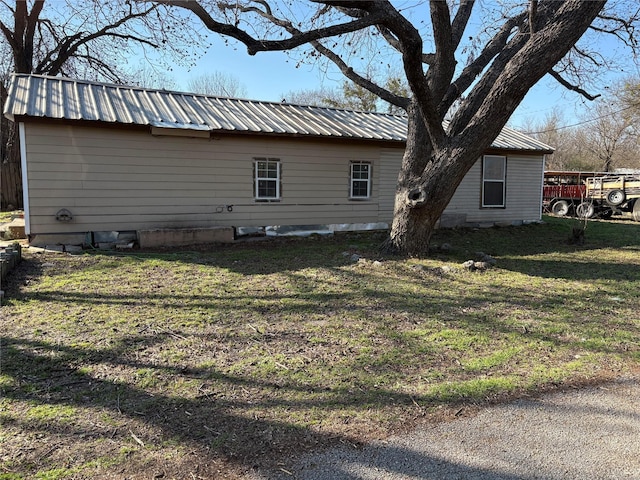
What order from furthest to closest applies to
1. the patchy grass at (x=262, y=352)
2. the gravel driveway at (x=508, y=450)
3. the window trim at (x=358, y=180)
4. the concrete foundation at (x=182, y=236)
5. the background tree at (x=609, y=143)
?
the background tree at (x=609, y=143) → the window trim at (x=358, y=180) → the concrete foundation at (x=182, y=236) → the patchy grass at (x=262, y=352) → the gravel driveway at (x=508, y=450)

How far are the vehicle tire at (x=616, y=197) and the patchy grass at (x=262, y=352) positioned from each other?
12333 mm

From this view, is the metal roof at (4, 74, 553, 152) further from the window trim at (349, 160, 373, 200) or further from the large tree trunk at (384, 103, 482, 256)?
the large tree trunk at (384, 103, 482, 256)

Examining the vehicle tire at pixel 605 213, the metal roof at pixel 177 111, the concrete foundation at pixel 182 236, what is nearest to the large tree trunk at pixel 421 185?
the metal roof at pixel 177 111

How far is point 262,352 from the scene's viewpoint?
370 cm

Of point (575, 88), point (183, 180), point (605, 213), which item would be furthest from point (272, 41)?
point (605, 213)

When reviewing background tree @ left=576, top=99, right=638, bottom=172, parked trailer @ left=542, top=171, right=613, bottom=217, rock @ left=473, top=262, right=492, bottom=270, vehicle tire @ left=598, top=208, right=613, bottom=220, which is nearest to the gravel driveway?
rock @ left=473, top=262, right=492, bottom=270

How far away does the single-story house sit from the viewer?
8.19m

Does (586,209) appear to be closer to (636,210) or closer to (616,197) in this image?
(616,197)

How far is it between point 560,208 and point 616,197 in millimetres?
2234

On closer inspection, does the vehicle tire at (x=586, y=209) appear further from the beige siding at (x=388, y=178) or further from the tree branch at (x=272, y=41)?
the tree branch at (x=272, y=41)

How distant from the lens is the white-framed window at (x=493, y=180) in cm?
1309

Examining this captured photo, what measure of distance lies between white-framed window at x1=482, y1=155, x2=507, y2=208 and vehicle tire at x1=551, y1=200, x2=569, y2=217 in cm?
755

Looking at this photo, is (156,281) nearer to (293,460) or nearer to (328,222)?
(293,460)

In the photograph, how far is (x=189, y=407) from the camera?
9.16 feet
